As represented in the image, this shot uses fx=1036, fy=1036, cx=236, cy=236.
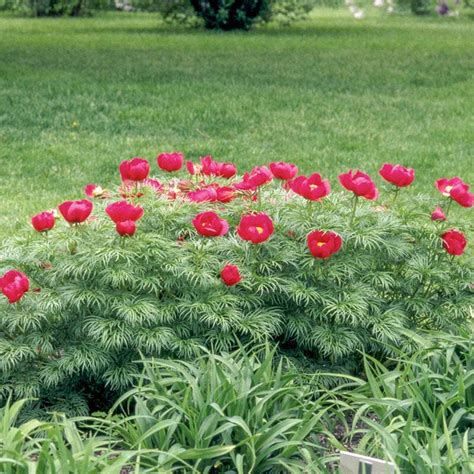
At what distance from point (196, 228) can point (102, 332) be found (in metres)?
0.49

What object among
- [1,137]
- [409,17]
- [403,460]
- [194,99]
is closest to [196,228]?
[403,460]

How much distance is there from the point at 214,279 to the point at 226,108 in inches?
277

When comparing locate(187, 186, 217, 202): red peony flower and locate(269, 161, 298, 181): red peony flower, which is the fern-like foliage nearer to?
locate(187, 186, 217, 202): red peony flower

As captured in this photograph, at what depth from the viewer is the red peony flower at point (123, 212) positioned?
3.51 metres

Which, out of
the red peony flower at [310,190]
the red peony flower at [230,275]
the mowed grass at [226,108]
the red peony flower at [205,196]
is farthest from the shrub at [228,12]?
the red peony flower at [230,275]

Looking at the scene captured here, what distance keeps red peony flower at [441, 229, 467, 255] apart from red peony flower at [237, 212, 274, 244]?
0.72m

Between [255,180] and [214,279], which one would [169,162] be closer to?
[255,180]

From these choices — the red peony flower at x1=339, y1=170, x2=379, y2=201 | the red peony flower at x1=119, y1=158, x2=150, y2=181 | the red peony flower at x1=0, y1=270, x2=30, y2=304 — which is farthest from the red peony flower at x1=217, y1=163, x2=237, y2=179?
the red peony flower at x1=0, y1=270, x2=30, y2=304

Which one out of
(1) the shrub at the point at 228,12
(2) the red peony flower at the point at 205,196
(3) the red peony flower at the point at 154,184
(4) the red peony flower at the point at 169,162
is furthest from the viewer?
(1) the shrub at the point at 228,12

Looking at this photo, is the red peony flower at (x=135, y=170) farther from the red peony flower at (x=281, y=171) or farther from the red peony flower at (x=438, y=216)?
the red peony flower at (x=438, y=216)

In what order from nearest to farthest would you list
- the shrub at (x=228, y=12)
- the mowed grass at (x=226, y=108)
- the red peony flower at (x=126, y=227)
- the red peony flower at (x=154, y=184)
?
1. the red peony flower at (x=126, y=227)
2. the red peony flower at (x=154, y=184)
3. the mowed grass at (x=226, y=108)
4. the shrub at (x=228, y=12)

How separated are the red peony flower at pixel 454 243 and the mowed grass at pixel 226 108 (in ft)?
10.1

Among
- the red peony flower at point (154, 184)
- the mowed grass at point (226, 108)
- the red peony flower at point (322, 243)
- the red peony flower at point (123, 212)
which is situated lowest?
the mowed grass at point (226, 108)

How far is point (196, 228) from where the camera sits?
361 centimetres
